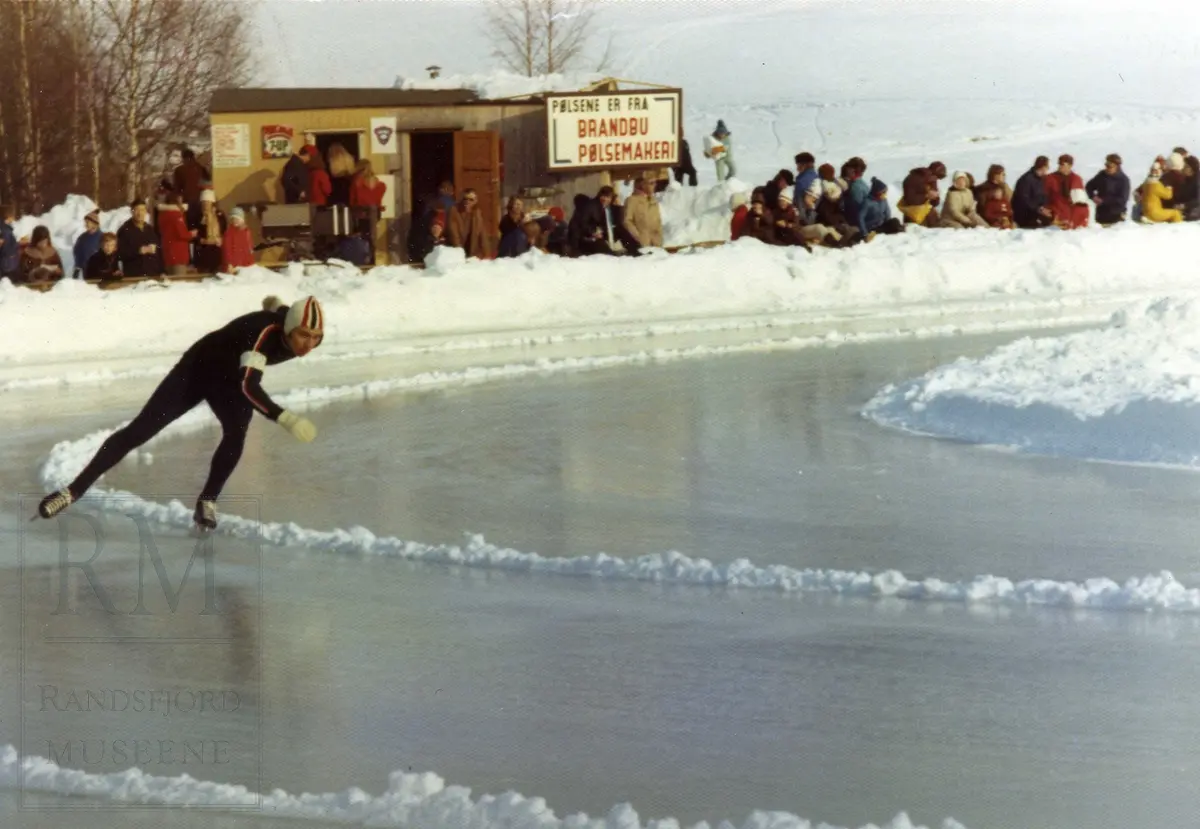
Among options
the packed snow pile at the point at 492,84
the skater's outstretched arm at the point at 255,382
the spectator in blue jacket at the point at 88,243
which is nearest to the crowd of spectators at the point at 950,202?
the packed snow pile at the point at 492,84

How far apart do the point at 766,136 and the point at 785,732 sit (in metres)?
59.8

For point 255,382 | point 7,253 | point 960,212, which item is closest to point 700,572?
point 255,382

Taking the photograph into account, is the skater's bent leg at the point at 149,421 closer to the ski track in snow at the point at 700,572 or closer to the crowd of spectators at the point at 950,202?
the ski track in snow at the point at 700,572

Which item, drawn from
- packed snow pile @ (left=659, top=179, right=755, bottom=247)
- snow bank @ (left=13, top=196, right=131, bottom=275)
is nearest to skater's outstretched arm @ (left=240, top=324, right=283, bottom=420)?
snow bank @ (left=13, top=196, right=131, bottom=275)

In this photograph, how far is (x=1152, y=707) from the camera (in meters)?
5.30

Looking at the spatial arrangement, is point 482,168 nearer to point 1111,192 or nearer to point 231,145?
point 231,145

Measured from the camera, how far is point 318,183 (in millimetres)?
19703

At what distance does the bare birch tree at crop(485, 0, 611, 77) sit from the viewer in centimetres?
6038

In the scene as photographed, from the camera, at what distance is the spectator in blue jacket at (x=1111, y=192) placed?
24.1 m

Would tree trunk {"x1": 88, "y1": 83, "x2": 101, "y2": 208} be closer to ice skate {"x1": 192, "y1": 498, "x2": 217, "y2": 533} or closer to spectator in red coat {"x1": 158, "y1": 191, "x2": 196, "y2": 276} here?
spectator in red coat {"x1": 158, "y1": 191, "x2": 196, "y2": 276}

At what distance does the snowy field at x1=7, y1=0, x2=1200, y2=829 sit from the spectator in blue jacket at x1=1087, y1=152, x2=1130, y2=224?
784 mm

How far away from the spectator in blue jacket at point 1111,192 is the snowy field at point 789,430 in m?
0.78

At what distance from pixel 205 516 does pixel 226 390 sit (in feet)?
1.95

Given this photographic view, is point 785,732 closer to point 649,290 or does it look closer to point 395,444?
point 395,444
